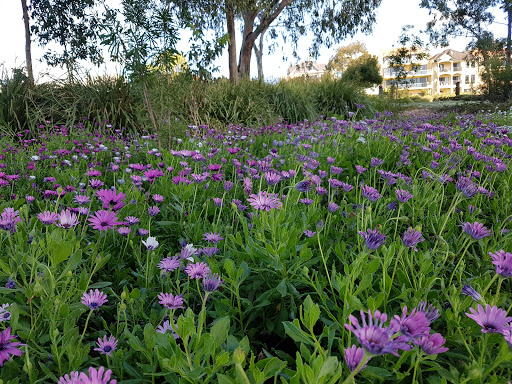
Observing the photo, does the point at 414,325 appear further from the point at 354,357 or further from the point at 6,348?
the point at 6,348

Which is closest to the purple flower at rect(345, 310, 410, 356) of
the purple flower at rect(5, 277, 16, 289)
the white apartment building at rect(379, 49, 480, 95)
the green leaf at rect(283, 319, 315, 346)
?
the green leaf at rect(283, 319, 315, 346)

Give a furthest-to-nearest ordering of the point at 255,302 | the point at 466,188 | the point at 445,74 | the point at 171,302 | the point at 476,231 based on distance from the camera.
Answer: the point at 445,74 → the point at 466,188 → the point at 255,302 → the point at 476,231 → the point at 171,302

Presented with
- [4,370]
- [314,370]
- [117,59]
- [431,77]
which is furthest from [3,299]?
[431,77]

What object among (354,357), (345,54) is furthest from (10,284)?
(345,54)

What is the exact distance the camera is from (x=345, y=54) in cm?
4766

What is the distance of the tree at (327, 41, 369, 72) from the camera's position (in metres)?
46.9

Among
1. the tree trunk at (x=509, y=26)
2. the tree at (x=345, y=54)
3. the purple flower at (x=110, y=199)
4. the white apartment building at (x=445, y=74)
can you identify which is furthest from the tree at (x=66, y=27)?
the white apartment building at (x=445, y=74)

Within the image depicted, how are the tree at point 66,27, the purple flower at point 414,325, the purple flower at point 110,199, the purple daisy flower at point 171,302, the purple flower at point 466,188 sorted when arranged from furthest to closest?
the tree at point 66,27 < the purple flower at point 466,188 < the purple flower at point 110,199 < the purple daisy flower at point 171,302 < the purple flower at point 414,325

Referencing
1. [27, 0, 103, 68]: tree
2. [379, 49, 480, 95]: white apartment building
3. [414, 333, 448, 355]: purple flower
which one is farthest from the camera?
[379, 49, 480, 95]: white apartment building

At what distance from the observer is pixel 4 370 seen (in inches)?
35.8

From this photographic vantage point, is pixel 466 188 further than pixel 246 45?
No

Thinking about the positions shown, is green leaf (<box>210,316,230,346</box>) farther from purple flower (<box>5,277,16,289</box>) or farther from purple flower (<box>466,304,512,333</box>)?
purple flower (<box>5,277,16,289</box>)

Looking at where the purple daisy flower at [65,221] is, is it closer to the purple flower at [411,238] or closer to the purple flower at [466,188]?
the purple flower at [411,238]

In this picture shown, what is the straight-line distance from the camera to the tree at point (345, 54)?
4688 cm
